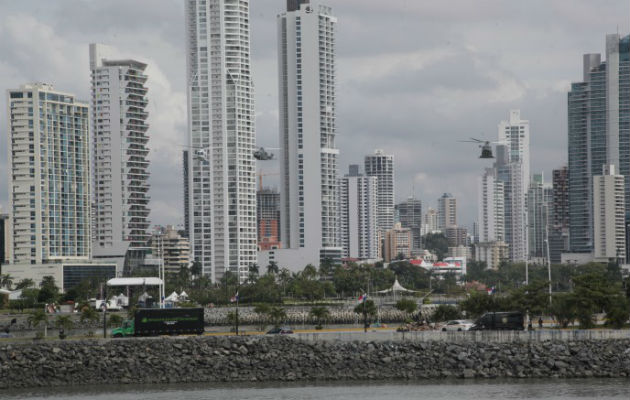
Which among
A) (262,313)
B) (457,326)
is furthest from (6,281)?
(457,326)

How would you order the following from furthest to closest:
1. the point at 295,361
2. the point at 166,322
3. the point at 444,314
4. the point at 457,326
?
the point at 444,314 < the point at 457,326 < the point at 166,322 < the point at 295,361

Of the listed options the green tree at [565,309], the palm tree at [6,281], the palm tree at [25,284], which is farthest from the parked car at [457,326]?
the palm tree at [6,281]

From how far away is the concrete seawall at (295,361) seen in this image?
69.3 m

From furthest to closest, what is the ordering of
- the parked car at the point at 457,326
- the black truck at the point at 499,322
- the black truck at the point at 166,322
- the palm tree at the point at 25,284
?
the palm tree at the point at 25,284
the parked car at the point at 457,326
the black truck at the point at 166,322
the black truck at the point at 499,322

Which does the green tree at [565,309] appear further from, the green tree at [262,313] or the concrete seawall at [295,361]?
the green tree at [262,313]

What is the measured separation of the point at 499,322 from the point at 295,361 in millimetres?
16147

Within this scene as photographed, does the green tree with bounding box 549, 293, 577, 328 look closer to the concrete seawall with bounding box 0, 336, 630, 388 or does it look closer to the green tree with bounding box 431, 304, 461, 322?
the concrete seawall with bounding box 0, 336, 630, 388

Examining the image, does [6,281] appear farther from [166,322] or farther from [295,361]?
[295,361]

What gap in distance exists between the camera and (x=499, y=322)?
7769 cm

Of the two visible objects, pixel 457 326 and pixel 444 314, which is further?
pixel 444 314

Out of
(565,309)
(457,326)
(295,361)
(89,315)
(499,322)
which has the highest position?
(565,309)

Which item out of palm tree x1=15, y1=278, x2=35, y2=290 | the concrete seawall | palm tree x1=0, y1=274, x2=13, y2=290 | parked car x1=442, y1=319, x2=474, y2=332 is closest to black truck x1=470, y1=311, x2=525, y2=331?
parked car x1=442, y1=319, x2=474, y2=332

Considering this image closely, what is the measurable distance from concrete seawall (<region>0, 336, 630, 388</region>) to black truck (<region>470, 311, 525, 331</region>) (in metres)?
6.15

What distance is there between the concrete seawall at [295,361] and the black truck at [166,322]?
21.6 feet
